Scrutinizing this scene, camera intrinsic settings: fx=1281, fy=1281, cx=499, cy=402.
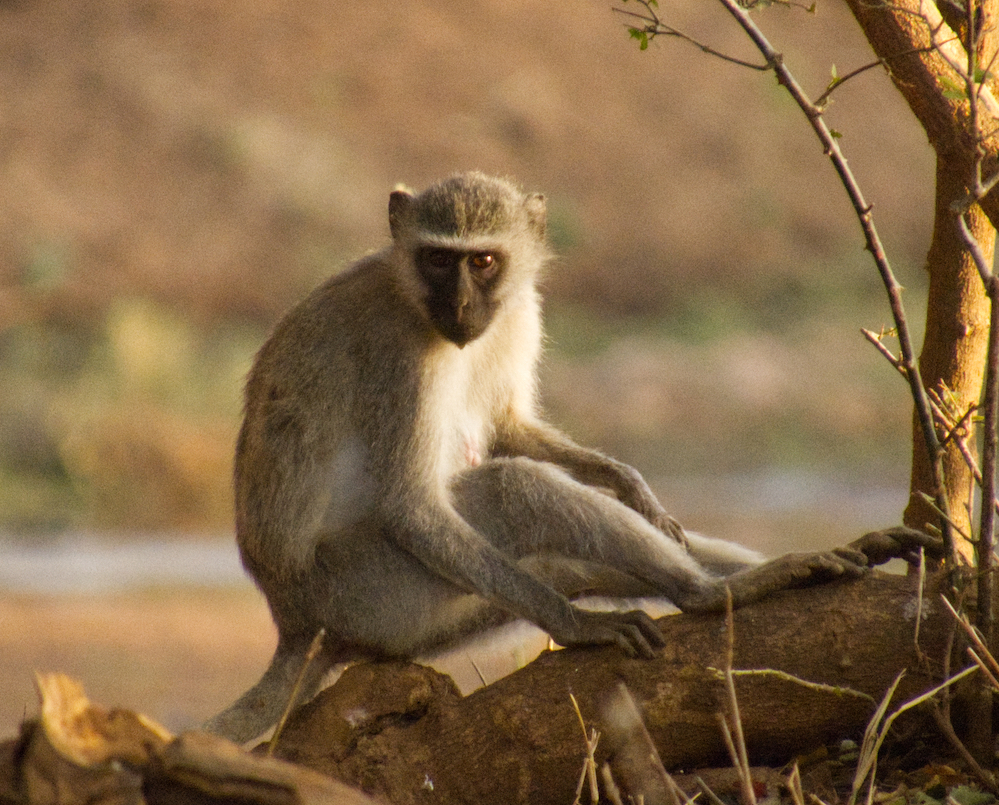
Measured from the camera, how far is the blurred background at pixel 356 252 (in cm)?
1515

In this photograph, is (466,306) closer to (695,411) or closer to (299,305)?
(299,305)

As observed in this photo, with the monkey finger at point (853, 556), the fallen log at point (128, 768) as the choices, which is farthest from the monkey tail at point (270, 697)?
the monkey finger at point (853, 556)

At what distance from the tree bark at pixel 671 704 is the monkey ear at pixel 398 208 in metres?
1.77

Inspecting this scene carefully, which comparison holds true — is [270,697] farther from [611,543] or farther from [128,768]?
[128,768]

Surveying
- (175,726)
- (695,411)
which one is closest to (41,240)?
(695,411)

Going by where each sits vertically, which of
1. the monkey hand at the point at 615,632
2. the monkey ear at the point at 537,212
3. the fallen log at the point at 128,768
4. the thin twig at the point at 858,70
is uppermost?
the thin twig at the point at 858,70

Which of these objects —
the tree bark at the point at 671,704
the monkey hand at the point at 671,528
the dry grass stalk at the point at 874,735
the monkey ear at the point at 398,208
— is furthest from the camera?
the monkey ear at the point at 398,208

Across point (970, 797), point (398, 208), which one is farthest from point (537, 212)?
point (970, 797)

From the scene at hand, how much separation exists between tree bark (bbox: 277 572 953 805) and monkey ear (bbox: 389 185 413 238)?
177 centimetres

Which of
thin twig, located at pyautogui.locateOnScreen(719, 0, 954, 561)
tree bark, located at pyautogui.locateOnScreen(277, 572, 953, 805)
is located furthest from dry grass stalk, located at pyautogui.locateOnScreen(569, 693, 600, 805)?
thin twig, located at pyautogui.locateOnScreen(719, 0, 954, 561)

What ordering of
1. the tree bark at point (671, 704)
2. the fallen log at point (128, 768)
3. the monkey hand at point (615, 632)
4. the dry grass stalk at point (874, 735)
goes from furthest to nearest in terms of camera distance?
the monkey hand at point (615, 632) → the tree bark at point (671, 704) → the dry grass stalk at point (874, 735) → the fallen log at point (128, 768)

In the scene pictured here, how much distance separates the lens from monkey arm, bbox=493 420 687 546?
16.8ft

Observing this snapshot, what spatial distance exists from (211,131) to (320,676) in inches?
1029

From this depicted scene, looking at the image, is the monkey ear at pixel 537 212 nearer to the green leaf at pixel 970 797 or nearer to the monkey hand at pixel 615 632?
the monkey hand at pixel 615 632
